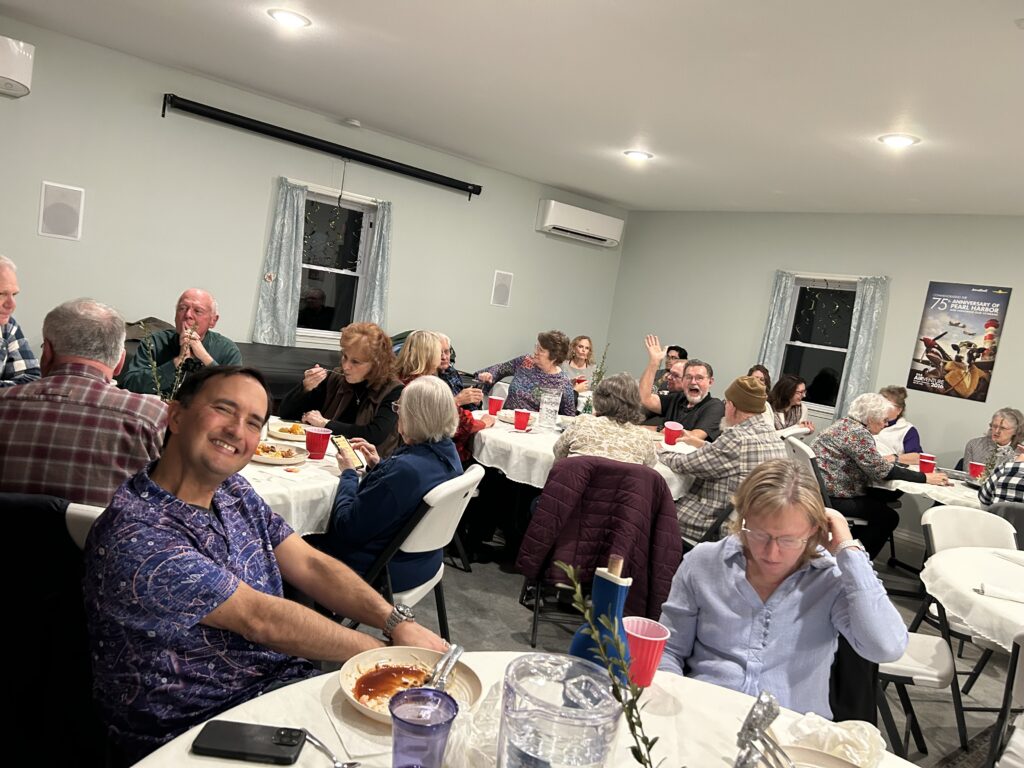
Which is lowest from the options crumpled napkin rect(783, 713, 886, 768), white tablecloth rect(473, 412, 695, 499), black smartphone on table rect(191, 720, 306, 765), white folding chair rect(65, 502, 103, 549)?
white tablecloth rect(473, 412, 695, 499)

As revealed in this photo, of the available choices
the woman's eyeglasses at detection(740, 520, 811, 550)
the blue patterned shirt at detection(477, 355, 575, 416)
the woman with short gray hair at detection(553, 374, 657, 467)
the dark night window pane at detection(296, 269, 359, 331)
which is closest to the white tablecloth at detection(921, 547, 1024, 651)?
the woman's eyeglasses at detection(740, 520, 811, 550)

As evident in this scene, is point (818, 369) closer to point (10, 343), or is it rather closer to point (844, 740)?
point (10, 343)

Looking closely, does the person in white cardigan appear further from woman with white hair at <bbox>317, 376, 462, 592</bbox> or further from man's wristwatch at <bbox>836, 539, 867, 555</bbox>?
man's wristwatch at <bbox>836, 539, 867, 555</bbox>

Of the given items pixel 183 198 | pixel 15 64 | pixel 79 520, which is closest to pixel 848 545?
pixel 79 520

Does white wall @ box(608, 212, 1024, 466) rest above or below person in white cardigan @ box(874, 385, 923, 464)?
above

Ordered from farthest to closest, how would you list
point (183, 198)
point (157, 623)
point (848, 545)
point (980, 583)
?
1. point (183, 198)
2. point (980, 583)
3. point (848, 545)
4. point (157, 623)

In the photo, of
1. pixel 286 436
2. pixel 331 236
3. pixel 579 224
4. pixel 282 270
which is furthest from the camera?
pixel 579 224

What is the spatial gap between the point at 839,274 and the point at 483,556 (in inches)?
207

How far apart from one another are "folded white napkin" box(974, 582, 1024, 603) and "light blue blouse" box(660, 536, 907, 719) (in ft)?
3.71

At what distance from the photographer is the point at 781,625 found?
186 cm

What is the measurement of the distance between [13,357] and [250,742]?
3265 mm

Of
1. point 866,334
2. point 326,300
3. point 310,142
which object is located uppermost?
point 310,142

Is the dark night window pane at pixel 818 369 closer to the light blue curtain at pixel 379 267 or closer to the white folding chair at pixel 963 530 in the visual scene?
the light blue curtain at pixel 379 267

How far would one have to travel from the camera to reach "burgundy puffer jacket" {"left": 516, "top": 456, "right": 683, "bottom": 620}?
10.7 feet
